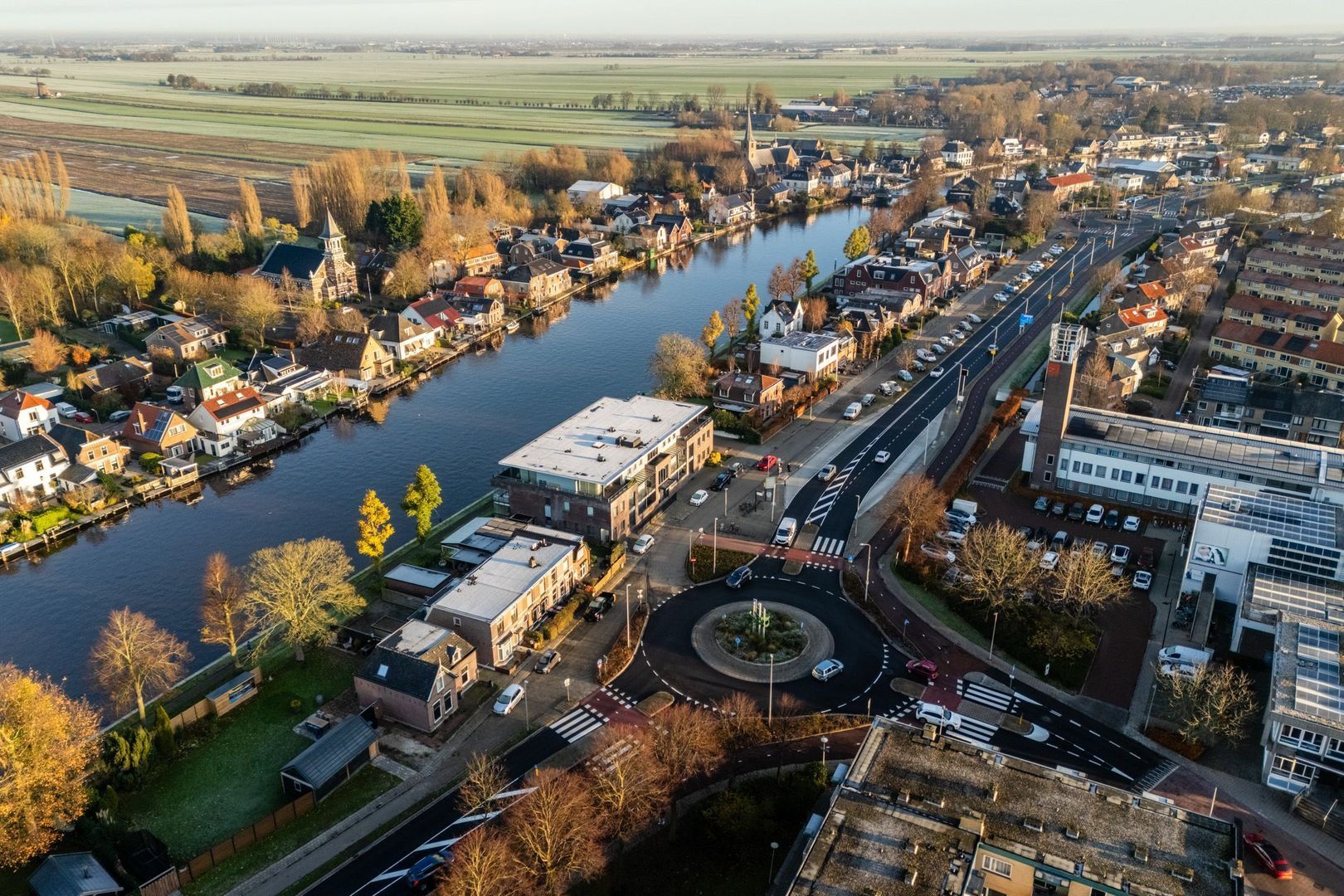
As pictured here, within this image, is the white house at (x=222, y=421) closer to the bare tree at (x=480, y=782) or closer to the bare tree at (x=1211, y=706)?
the bare tree at (x=480, y=782)

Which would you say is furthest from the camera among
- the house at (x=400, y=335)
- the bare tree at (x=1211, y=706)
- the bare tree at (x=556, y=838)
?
the house at (x=400, y=335)

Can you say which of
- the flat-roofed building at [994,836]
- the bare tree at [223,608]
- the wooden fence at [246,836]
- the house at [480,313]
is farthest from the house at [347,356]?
the flat-roofed building at [994,836]

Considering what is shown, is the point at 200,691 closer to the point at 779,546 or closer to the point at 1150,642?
the point at 779,546

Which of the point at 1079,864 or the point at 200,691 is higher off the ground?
the point at 1079,864

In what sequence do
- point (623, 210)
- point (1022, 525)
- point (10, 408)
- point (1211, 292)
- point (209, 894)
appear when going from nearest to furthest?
1. point (209, 894)
2. point (1022, 525)
3. point (10, 408)
4. point (1211, 292)
5. point (623, 210)

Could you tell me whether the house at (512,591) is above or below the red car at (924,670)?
above

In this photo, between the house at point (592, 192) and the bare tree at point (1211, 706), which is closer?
the bare tree at point (1211, 706)

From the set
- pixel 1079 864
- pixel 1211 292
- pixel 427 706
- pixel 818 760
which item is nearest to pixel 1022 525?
pixel 818 760
